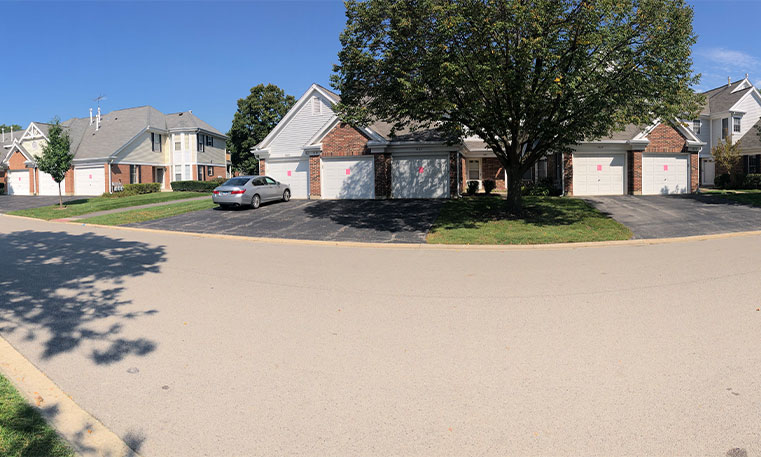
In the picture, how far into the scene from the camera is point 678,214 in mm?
17719

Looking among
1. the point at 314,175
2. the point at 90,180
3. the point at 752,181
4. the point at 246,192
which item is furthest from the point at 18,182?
the point at 752,181

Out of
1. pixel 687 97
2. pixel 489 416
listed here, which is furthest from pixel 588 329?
pixel 687 97

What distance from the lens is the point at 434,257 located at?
10945 mm

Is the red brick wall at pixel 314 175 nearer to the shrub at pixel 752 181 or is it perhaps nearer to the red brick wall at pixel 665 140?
the red brick wall at pixel 665 140

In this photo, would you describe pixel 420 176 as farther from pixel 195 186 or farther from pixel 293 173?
pixel 195 186

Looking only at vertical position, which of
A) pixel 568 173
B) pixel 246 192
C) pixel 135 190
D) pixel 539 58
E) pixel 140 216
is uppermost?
pixel 539 58

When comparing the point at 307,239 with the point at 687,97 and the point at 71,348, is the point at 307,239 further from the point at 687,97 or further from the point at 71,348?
the point at 687,97

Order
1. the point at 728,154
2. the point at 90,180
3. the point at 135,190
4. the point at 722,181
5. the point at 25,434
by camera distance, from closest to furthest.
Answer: the point at 25,434 → the point at 728,154 → the point at 722,181 → the point at 135,190 → the point at 90,180

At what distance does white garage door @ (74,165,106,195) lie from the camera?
36.8 metres

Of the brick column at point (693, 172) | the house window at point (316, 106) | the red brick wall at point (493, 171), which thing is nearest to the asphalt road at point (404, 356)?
the red brick wall at point (493, 171)

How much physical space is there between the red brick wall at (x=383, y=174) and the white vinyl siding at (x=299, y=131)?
5.04m

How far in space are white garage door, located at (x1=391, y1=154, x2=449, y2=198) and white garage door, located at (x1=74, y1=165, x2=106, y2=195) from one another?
25996 mm

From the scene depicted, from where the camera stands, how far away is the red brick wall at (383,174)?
2428 centimetres

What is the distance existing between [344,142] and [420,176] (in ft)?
15.0
